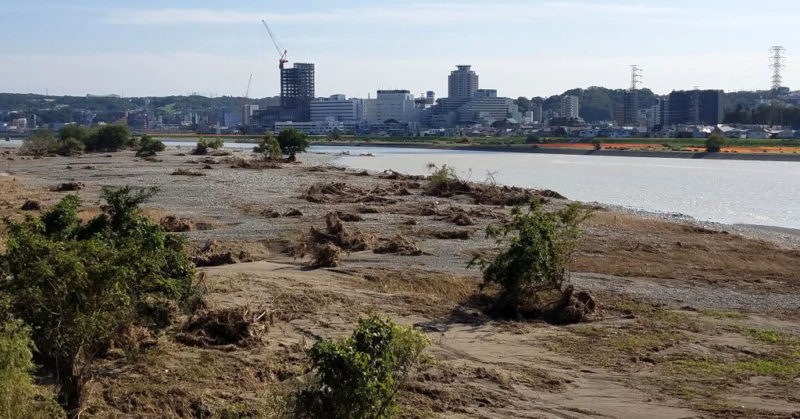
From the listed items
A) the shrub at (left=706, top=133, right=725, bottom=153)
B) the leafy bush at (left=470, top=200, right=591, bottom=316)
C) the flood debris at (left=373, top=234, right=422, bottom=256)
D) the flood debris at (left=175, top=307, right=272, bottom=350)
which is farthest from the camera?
the shrub at (left=706, top=133, right=725, bottom=153)

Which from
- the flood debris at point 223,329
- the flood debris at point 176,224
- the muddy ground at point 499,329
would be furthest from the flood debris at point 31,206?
the flood debris at point 223,329

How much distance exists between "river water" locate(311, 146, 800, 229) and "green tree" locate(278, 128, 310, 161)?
32.3 feet

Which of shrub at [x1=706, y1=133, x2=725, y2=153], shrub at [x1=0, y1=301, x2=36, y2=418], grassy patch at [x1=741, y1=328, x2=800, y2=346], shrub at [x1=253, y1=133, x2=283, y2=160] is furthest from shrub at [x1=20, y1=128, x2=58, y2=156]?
shrub at [x1=0, y1=301, x2=36, y2=418]

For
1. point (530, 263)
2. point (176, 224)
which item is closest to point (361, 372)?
point (530, 263)

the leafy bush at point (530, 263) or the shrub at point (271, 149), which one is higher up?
the shrub at point (271, 149)

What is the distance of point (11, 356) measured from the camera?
8.73 metres

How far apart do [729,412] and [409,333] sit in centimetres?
508

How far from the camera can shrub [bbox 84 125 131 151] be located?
106875 mm

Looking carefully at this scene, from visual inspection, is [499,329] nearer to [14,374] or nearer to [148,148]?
[14,374]

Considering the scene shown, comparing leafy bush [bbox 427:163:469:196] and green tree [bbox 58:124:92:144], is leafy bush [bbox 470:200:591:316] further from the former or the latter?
green tree [bbox 58:124:92:144]

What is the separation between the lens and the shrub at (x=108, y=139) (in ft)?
351

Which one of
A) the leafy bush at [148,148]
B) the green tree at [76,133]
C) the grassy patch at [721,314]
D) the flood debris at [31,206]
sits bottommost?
the grassy patch at [721,314]

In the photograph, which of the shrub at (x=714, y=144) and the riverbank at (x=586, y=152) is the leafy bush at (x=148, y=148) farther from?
the shrub at (x=714, y=144)

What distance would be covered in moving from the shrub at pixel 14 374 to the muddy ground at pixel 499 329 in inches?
83.9
